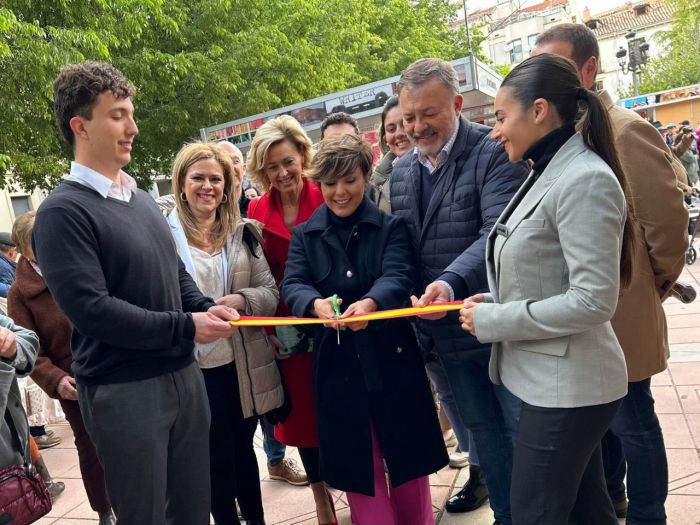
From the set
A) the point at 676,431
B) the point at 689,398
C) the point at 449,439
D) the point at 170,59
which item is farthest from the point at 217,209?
the point at 170,59

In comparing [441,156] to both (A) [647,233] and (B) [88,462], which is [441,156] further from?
(B) [88,462]

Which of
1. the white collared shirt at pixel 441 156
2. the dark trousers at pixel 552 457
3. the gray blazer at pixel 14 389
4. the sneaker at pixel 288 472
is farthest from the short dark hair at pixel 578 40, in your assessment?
the sneaker at pixel 288 472

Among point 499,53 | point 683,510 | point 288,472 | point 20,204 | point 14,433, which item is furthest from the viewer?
point 499,53

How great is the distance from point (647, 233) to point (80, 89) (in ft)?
7.41

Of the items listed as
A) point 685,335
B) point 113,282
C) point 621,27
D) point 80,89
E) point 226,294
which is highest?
point 621,27

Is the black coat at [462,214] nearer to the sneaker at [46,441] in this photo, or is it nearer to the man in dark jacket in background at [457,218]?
the man in dark jacket in background at [457,218]

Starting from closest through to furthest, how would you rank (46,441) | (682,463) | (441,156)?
(441,156) < (682,463) < (46,441)

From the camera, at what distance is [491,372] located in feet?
7.31

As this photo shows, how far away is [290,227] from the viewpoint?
3287mm

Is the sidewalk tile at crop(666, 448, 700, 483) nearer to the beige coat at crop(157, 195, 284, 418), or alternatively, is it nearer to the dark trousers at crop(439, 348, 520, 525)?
the dark trousers at crop(439, 348, 520, 525)

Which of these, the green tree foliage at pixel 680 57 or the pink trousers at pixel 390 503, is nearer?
the pink trousers at pixel 390 503

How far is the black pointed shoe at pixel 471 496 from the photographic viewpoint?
334 centimetres

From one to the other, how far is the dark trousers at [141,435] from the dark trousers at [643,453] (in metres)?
1.79

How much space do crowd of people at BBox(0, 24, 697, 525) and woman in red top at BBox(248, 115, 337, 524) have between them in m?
0.01
